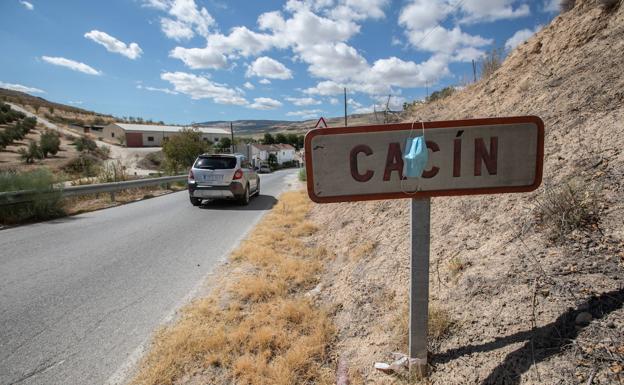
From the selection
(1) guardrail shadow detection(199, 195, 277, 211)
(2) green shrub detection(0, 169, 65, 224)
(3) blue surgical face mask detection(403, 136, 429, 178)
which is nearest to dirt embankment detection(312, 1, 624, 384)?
(3) blue surgical face mask detection(403, 136, 429, 178)

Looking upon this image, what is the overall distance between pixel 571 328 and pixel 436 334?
73 cm

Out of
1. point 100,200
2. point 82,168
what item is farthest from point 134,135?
point 100,200

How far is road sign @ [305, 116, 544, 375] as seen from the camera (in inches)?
71.6

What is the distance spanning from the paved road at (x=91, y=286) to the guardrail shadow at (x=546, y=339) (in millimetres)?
2721

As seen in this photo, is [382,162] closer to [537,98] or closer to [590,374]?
[590,374]

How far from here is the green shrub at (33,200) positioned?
823cm

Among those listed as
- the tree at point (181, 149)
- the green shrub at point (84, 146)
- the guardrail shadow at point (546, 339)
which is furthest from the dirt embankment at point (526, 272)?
the green shrub at point (84, 146)

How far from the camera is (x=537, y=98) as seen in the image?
5160 mm

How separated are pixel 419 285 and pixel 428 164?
731 millimetres

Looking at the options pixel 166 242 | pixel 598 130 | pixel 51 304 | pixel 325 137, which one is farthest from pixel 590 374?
pixel 166 242

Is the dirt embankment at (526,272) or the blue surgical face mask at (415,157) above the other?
the blue surgical face mask at (415,157)

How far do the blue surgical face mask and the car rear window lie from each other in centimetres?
922

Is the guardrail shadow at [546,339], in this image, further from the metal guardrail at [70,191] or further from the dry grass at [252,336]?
the metal guardrail at [70,191]

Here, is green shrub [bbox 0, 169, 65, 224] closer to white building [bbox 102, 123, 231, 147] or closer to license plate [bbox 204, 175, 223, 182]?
license plate [bbox 204, 175, 223, 182]
